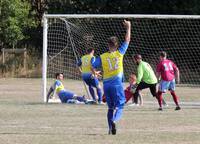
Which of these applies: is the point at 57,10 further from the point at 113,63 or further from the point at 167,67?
the point at 113,63

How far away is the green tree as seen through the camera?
44406mm

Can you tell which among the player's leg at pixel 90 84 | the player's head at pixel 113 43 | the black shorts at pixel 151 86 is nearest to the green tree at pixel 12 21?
the player's leg at pixel 90 84

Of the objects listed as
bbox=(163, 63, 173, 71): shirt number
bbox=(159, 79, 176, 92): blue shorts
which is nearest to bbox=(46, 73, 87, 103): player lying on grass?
bbox=(159, 79, 176, 92): blue shorts

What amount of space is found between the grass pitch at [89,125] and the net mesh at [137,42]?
874cm

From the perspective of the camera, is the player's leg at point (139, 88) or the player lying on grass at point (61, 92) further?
the player lying on grass at point (61, 92)

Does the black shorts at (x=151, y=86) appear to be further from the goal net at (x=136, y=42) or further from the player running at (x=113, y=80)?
the goal net at (x=136, y=42)

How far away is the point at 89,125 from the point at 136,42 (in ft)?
66.6

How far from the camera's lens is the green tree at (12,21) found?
44406mm

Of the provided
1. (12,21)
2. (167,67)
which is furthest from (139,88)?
(12,21)

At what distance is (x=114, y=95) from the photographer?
13336 millimetres

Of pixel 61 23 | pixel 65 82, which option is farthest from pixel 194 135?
pixel 65 82

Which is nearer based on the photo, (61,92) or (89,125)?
(89,125)

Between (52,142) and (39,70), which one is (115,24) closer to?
(39,70)

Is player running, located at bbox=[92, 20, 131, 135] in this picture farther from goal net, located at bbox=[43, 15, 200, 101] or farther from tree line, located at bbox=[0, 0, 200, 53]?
tree line, located at bbox=[0, 0, 200, 53]
